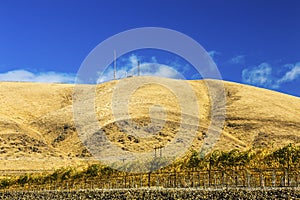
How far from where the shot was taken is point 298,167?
1662 inches

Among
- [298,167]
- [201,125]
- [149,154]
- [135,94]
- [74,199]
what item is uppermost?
[135,94]

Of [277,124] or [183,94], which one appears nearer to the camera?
[277,124]

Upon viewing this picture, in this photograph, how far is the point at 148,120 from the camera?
119125 millimetres

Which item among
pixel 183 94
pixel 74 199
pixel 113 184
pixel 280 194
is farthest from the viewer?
pixel 183 94

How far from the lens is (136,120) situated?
119125mm

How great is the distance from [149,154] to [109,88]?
68.5 meters

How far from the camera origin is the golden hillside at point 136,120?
103 m

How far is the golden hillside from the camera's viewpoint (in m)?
103

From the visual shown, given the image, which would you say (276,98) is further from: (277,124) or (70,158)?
(70,158)

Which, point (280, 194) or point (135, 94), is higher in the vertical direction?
point (135, 94)

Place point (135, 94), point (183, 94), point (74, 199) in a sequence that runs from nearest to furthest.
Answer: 1. point (74, 199)
2. point (135, 94)
3. point (183, 94)

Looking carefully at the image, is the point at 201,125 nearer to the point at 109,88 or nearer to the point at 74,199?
the point at 109,88

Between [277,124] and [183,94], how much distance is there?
4138 centimetres

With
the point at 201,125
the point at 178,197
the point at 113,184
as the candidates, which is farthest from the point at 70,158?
the point at 178,197
